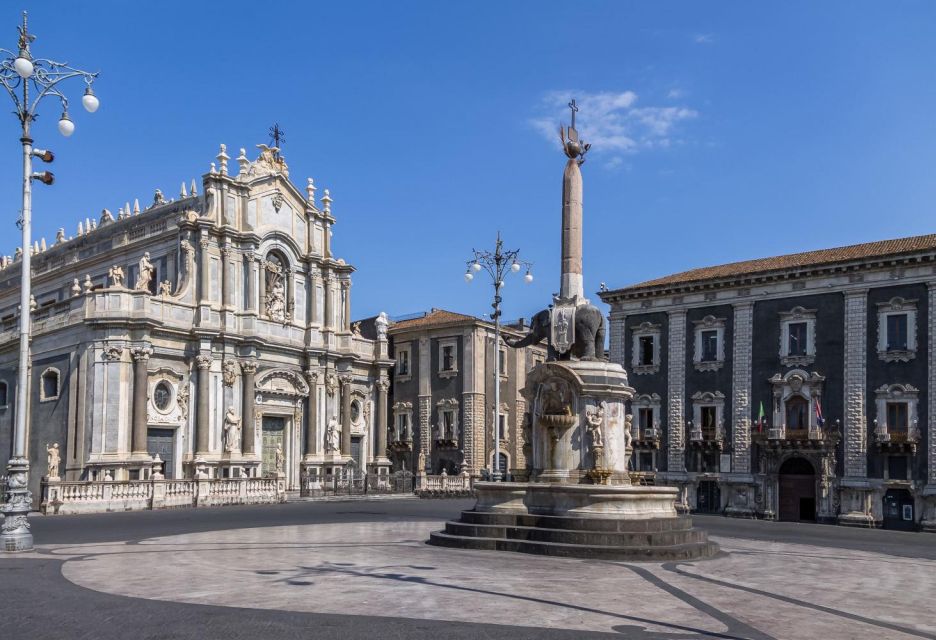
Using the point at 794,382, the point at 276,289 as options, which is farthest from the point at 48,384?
the point at 794,382

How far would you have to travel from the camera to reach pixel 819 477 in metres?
40.2

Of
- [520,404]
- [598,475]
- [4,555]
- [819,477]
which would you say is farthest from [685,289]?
[4,555]

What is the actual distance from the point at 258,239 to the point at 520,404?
74.2 ft

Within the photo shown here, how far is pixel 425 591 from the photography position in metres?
12.2

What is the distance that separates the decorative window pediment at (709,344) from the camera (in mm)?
44250

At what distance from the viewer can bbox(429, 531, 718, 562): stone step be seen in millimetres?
16641

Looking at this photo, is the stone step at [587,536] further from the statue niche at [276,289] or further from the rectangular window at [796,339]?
the statue niche at [276,289]

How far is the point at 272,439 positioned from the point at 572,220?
28756mm

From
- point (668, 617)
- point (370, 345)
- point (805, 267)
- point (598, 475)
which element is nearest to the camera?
point (668, 617)

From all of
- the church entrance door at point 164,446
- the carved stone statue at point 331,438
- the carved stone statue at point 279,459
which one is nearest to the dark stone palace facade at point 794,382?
the carved stone statue at point 331,438

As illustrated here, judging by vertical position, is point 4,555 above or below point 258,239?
below

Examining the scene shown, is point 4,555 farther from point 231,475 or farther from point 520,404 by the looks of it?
point 520,404

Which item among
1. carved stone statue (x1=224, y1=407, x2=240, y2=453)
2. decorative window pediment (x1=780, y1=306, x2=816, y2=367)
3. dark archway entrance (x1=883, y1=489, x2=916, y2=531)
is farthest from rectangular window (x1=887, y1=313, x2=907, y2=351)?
carved stone statue (x1=224, y1=407, x2=240, y2=453)

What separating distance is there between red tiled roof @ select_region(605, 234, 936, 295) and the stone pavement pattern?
905 inches
